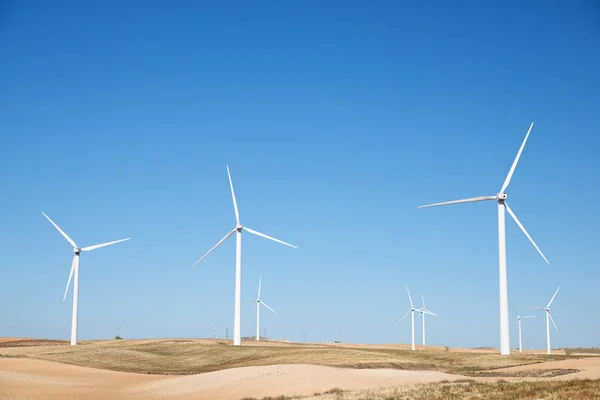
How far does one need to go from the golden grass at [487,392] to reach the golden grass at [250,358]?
57.8ft

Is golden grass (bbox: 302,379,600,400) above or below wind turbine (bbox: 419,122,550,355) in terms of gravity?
below

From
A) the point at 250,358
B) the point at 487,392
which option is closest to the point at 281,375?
the point at 487,392

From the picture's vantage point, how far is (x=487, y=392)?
32344 mm

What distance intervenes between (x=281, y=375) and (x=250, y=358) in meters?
27.0

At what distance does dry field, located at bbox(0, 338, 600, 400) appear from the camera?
34938mm

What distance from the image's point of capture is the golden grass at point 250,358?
192 feet

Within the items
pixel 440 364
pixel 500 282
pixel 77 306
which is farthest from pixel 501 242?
pixel 77 306

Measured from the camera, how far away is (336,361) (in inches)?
2379

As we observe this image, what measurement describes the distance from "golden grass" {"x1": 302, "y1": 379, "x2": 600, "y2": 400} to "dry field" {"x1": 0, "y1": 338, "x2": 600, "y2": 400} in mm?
47

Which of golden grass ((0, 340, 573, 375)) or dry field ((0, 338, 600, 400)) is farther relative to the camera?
golden grass ((0, 340, 573, 375))

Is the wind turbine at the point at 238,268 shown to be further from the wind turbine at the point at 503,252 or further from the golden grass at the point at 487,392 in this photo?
the golden grass at the point at 487,392

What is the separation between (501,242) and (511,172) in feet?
26.9

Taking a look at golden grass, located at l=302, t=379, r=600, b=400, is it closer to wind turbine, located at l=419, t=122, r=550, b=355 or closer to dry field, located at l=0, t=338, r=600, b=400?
dry field, located at l=0, t=338, r=600, b=400

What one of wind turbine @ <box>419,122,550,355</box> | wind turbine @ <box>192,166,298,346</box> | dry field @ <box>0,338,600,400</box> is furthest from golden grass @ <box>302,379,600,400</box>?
wind turbine @ <box>192,166,298,346</box>
